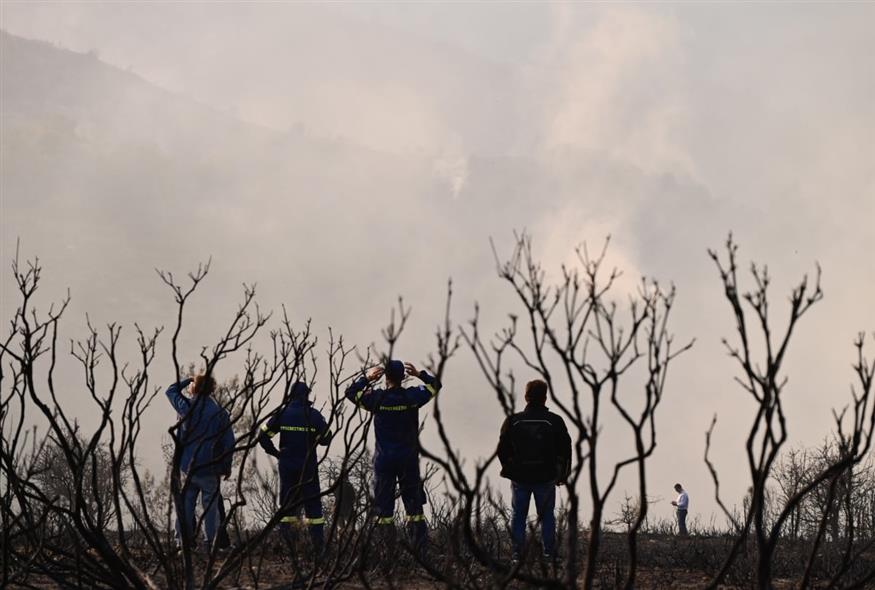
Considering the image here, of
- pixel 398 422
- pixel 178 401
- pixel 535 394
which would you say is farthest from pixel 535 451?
pixel 178 401

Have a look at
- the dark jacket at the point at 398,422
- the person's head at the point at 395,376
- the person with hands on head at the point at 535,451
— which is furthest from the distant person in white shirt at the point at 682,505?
the person's head at the point at 395,376

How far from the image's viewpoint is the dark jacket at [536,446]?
23.2 ft

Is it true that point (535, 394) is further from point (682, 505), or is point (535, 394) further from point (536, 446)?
point (682, 505)

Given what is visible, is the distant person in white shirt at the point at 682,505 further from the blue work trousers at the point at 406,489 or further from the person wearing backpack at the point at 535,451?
the blue work trousers at the point at 406,489

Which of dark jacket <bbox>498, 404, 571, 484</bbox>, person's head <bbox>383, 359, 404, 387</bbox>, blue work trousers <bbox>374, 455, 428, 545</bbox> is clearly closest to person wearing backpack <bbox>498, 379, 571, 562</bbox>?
dark jacket <bbox>498, 404, 571, 484</bbox>

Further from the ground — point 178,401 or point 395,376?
point 395,376

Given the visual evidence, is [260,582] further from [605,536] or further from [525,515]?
[605,536]

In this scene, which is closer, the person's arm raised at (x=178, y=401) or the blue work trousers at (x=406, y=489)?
the person's arm raised at (x=178, y=401)

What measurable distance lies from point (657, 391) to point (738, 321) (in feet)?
0.99

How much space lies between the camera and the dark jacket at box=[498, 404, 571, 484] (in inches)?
278

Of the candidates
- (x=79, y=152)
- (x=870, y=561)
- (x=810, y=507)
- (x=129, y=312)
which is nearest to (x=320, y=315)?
(x=129, y=312)

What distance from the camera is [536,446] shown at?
7062 mm

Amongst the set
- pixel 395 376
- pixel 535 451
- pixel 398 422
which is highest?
pixel 395 376

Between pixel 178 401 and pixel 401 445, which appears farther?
pixel 401 445
